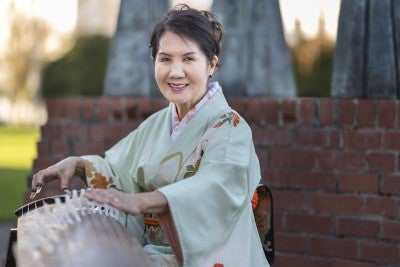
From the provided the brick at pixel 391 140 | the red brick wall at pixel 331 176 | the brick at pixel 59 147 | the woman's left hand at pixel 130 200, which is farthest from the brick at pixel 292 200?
the woman's left hand at pixel 130 200

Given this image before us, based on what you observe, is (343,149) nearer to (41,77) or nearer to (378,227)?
(378,227)

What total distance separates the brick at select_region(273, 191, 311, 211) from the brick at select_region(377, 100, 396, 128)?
0.48m

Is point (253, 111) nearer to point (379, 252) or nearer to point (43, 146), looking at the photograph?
point (379, 252)

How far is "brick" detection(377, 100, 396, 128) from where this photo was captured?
402cm

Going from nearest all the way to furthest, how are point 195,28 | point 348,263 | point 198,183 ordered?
point 198,183, point 195,28, point 348,263

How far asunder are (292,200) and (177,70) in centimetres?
143

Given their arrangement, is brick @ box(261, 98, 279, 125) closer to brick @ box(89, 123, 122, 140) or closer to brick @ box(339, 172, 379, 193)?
brick @ box(339, 172, 379, 193)

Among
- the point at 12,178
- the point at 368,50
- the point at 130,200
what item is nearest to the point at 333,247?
the point at 368,50

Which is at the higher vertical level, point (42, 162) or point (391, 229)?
point (42, 162)

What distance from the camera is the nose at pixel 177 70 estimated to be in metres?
3.07

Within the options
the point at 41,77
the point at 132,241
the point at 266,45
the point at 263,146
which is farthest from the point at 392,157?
the point at 41,77

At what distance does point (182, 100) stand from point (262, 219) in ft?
1.73

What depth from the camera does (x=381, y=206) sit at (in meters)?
4.05

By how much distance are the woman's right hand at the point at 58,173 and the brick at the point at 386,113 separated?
1.35 meters
